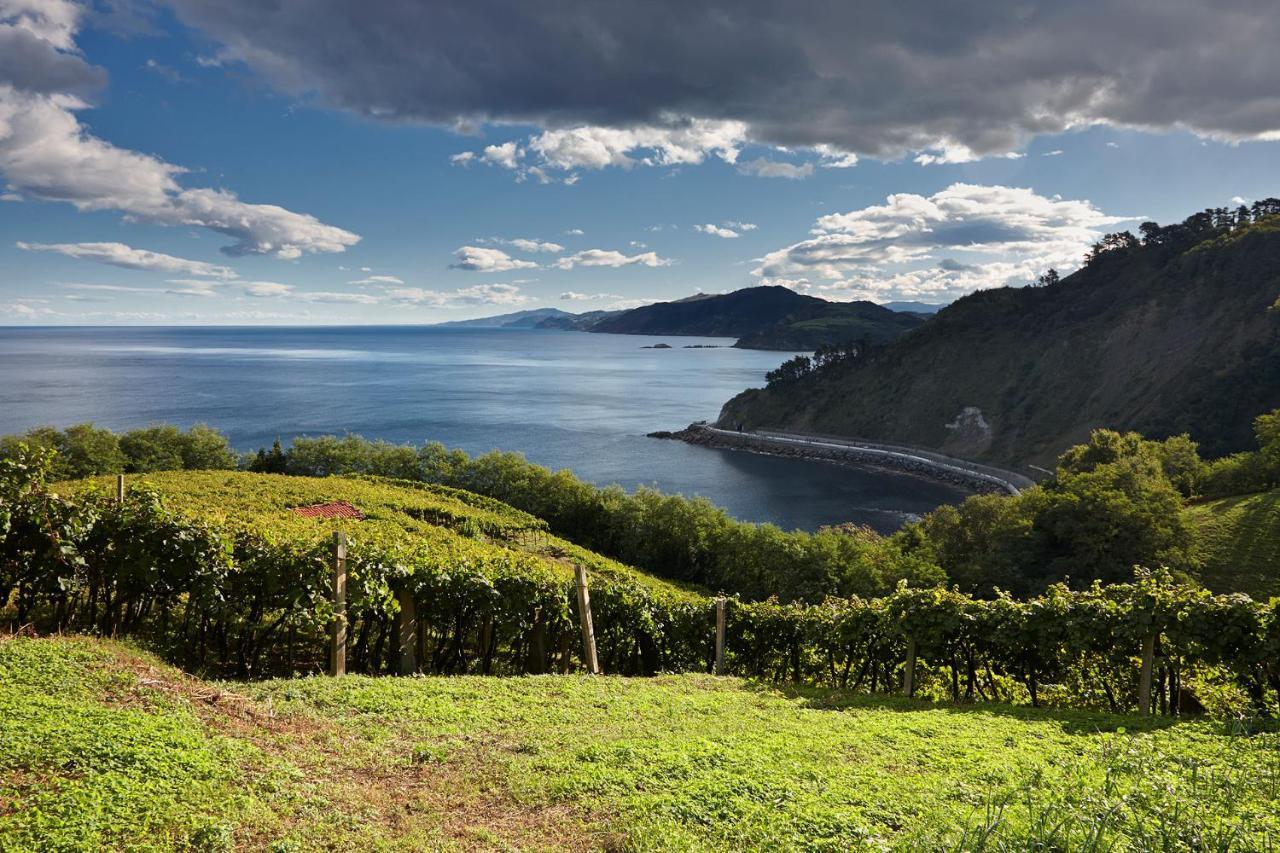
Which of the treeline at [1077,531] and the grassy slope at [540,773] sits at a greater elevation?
the grassy slope at [540,773]

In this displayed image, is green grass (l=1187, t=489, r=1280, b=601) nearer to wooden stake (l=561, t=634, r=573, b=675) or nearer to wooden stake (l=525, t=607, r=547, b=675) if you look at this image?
wooden stake (l=561, t=634, r=573, b=675)

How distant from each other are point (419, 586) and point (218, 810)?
6.37 meters

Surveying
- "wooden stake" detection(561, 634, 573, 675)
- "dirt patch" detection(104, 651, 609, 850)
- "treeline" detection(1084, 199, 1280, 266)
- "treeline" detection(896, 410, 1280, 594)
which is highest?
"treeline" detection(1084, 199, 1280, 266)

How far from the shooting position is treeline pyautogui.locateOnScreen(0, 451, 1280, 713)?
10039 mm

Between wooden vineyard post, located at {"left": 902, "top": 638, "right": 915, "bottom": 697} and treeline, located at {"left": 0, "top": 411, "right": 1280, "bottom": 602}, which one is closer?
wooden vineyard post, located at {"left": 902, "top": 638, "right": 915, "bottom": 697}

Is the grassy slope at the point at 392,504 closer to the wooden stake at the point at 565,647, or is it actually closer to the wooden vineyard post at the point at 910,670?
the wooden stake at the point at 565,647

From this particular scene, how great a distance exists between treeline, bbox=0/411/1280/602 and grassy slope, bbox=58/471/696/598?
5.22 m

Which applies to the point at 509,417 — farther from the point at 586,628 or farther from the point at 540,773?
the point at 540,773

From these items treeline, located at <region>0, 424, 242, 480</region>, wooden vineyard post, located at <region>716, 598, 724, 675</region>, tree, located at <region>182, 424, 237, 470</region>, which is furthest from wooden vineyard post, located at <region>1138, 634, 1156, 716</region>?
tree, located at <region>182, 424, 237, 470</region>

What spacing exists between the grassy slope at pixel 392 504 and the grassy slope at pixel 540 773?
37.3 ft

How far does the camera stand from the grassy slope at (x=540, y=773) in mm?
5066

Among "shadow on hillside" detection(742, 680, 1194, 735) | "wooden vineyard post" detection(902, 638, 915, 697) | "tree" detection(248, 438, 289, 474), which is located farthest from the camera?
"tree" detection(248, 438, 289, 474)

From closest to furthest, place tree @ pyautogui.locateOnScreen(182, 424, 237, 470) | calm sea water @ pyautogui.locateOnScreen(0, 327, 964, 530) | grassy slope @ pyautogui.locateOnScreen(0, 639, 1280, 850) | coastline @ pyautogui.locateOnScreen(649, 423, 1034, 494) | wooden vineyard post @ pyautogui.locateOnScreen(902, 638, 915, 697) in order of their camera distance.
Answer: grassy slope @ pyautogui.locateOnScreen(0, 639, 1280, 850)
wooden vineyard post @ pyautogui.locateOnScreen(902, 638, 915, 697)
tree @ pyautogui.locateOnScreen(182, 424, 237, 470)
calm sea water @ pyautogui.locateOnScreen(0, 327, 964, 530)
coastline @ pyautogui.locateOnScreen(649, 423, 1034, 494)

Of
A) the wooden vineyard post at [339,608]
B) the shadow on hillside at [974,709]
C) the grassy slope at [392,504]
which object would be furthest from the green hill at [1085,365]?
the wooden vineyard post at [339,608]
